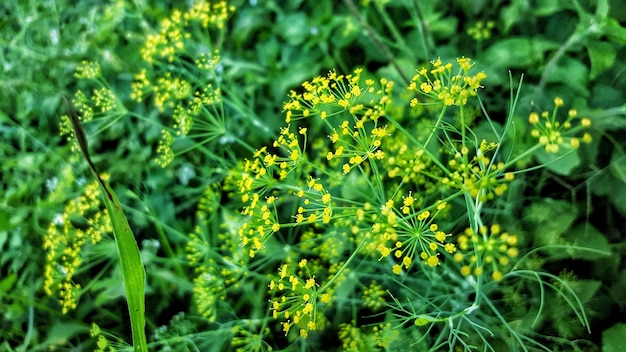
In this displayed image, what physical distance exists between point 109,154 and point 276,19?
0.70m

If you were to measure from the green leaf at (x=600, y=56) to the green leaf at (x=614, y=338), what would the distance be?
54 centimetres

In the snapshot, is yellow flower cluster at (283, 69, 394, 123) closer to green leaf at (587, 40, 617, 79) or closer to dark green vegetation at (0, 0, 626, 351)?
dark green vegetation at (0, 0, 626, 351)

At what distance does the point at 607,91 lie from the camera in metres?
1.30

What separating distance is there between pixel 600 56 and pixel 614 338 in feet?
1.98

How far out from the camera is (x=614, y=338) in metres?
1.12

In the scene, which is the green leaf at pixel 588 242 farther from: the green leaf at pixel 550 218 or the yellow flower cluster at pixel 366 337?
the yellow flower cluster at pixel 366 337

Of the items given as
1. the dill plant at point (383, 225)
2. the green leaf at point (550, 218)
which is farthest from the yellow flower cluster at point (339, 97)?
the green leaf at point (550, 218)

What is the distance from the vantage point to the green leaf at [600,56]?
1.28m

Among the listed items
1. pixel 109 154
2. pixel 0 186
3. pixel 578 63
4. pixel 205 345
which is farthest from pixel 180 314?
pixel 578 63

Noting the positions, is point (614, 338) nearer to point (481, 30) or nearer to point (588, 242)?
point (588, 242)

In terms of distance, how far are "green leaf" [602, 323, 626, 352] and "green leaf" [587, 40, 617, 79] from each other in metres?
0.54

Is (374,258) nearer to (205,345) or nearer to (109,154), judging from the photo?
(205,345)

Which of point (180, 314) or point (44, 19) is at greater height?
point (44, 19)

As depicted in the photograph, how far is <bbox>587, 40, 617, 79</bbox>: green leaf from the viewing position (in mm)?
1276
